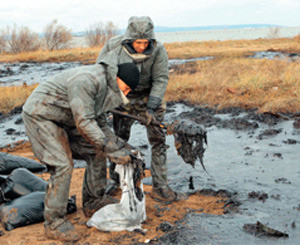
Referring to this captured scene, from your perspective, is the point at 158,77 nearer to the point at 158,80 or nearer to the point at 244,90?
the point at 158,80

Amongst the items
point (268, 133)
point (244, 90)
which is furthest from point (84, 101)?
point (244, 90)

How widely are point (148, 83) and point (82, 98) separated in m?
1.36

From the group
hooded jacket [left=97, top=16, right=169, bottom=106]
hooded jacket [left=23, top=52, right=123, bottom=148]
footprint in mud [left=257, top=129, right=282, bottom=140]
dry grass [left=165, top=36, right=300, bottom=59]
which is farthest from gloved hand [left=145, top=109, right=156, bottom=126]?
dry grass [left=165, top=36, right=300, bottom=59]

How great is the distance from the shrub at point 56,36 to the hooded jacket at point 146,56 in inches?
948

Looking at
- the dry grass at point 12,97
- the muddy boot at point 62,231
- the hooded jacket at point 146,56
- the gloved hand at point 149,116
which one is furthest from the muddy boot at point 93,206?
the dry grass at point 12,97

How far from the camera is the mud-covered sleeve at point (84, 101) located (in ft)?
9.62

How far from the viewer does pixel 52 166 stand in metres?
3.25

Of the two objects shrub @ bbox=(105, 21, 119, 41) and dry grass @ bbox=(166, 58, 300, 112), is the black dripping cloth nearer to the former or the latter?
dry grass @ bbox=(166, 58, 300, 112)

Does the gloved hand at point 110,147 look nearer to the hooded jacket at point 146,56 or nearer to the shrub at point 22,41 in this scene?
the hooded jacket at point 146,56

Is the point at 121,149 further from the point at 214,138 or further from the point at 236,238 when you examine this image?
the point at 214,138

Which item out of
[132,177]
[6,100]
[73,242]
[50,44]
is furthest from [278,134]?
[50,44]

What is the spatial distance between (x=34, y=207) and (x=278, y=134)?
15.0 feet

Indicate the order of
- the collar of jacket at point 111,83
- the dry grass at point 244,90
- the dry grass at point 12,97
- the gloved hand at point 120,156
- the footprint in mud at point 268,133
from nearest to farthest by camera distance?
the collar of jacket at point 111,83 → the gloved hand at point 120,156 → the footprint in mud at point 268,133 → the dry grass at point 244,90 → the dry grass at point 12,97

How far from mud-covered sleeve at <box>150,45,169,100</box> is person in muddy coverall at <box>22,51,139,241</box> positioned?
33.8 inches
